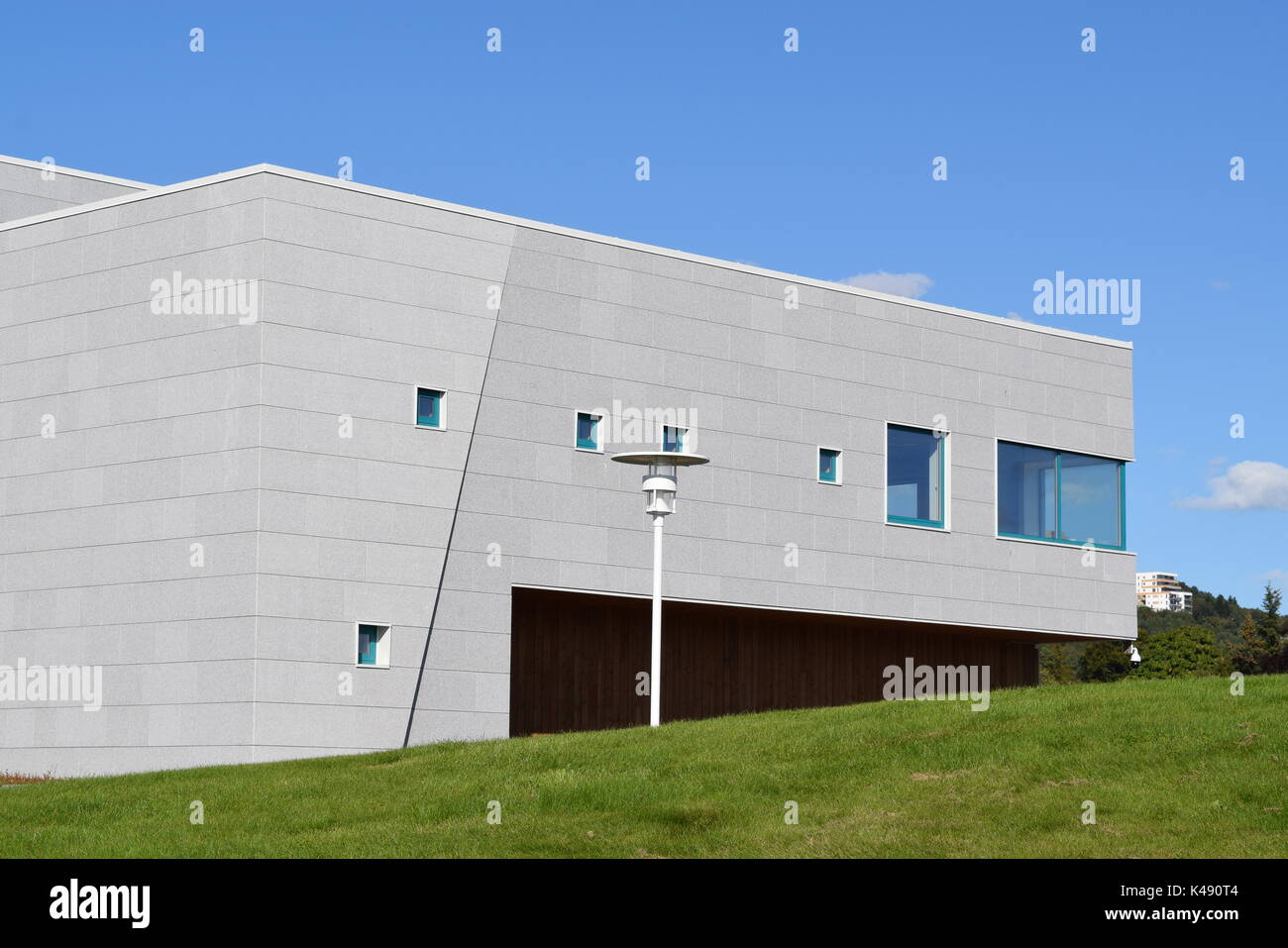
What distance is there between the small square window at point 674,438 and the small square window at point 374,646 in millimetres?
5734

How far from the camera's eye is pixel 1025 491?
32.0 m

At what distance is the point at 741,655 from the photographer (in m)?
29.9

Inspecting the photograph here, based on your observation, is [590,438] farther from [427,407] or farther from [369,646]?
[369,646]

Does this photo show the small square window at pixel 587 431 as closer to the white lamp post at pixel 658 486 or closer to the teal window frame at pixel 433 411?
the teal window frame at pixel 433 411

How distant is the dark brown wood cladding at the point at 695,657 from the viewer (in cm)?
2712

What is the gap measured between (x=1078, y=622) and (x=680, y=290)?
36.3ft

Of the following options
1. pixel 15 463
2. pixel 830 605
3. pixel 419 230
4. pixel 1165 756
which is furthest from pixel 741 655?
pixel 1165 756

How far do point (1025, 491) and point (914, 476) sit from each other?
2.91 metres

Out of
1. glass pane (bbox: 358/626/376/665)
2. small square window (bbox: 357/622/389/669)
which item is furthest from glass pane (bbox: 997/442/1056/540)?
glass pane (bbox: 358/626/376/665)

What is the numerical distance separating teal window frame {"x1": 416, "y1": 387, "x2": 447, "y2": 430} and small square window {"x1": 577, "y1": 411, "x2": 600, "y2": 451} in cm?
242

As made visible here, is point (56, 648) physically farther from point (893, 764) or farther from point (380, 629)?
point (893, 764)

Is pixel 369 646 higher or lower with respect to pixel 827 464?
lower

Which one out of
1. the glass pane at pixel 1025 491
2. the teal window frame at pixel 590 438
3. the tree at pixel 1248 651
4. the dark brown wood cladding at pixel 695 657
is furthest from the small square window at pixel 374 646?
the tree at pixel 1248 651

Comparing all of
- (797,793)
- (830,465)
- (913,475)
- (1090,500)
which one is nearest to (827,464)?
(830,465)
